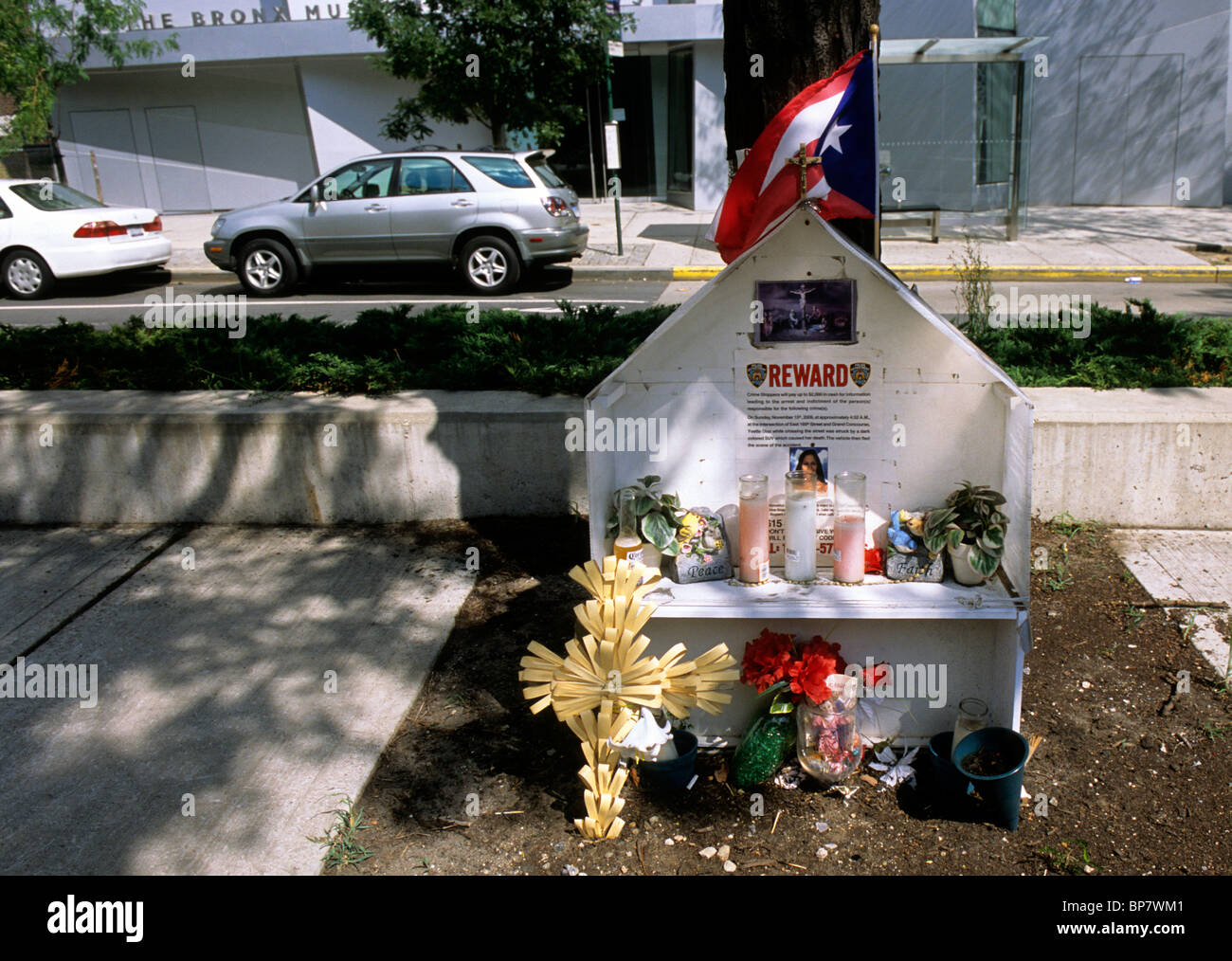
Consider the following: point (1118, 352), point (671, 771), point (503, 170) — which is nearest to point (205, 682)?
point (671, 771)

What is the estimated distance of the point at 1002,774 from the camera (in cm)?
319

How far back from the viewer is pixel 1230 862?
305 cm

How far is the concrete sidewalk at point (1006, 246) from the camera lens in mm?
13688

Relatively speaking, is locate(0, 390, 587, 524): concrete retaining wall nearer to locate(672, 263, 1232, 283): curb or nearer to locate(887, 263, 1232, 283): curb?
locate(672, 263, 1232, 283): curb

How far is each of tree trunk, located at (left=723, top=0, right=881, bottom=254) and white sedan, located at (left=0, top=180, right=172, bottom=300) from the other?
40.6 feet

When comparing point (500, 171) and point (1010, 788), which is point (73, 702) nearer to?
point (1010, 788)

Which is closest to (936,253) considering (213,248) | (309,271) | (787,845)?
(309,271)

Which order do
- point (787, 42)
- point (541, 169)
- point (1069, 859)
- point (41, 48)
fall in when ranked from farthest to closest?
point (41, 48) < point (541, 169) < point (787, 42) < point (1069, 859)

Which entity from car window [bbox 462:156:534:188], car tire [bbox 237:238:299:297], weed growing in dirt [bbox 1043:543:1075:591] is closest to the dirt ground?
weed growing in dirt [bbox 1043:543:1075:591]

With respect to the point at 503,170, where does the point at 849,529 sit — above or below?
below

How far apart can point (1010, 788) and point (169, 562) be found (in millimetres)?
4166

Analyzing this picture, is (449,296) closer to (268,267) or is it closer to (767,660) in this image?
(268,267)

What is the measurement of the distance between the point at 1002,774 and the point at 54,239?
14487 mm

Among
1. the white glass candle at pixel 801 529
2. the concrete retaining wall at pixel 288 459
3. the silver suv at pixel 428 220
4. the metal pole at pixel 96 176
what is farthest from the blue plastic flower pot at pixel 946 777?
the metal pole at pixel 96 176
